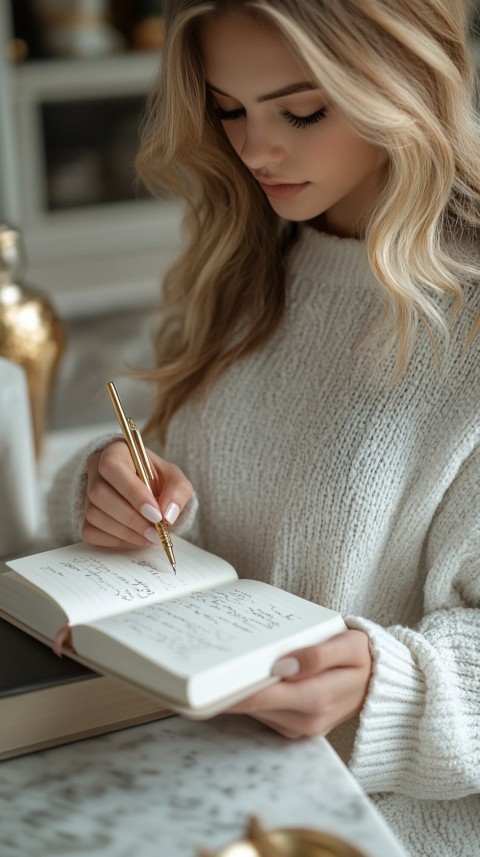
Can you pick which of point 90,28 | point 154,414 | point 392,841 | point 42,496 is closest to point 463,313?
point 154,414

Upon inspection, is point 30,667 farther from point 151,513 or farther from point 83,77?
point 83,77

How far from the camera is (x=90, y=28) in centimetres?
305

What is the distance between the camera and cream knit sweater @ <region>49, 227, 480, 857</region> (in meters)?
0.89

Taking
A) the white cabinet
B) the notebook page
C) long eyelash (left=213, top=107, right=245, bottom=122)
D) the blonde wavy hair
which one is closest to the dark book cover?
the notebook page

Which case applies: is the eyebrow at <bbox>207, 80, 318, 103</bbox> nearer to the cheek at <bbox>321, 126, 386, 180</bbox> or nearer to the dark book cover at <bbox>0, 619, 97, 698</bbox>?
the cheek at <bbox>321, 126, 386, 180</bbox>

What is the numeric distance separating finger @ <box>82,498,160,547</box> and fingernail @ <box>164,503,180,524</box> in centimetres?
2

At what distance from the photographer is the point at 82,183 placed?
327 centimetres

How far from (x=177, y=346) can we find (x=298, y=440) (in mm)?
291

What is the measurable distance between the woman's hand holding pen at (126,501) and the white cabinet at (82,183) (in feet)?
7.35

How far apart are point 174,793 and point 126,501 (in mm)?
323

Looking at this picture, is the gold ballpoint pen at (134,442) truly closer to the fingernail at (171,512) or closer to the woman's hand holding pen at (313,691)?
the fingernail at (171,512)

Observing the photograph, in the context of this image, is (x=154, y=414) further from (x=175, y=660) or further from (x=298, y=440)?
(x=175, y=660)

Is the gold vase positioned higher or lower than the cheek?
lower

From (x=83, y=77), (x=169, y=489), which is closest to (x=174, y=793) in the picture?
(x=169, y=489)
